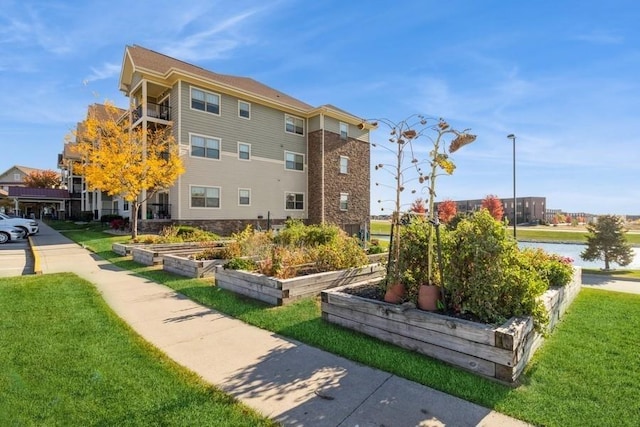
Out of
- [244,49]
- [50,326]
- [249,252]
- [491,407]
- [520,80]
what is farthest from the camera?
[244,49]

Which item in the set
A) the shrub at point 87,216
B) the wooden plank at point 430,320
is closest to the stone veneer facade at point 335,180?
the wooden plank at point 430,320

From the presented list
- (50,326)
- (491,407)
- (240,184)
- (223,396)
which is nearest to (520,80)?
(491,407)

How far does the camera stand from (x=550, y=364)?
11.5 ft

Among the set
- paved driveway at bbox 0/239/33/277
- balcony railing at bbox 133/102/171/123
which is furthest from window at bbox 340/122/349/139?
paved driveway at bbox 0/239/33/277

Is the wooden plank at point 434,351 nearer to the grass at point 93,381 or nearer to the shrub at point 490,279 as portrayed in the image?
the shrub at point 490,279

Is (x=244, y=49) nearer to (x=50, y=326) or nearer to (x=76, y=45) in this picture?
(x=76, y=45)

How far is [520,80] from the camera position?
9.48 metres

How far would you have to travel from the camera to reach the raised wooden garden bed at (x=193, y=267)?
26.1 feet

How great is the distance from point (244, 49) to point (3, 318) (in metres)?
11.2

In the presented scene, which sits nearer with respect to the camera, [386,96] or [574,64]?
[574,64]

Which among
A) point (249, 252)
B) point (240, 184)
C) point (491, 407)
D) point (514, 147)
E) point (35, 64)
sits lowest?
point (491, 407)

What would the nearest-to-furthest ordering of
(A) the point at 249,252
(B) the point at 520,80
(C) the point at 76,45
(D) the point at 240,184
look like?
(A) the point at 249,252 < (B) the point at 520,80 < (C) the point at 76,45 < (D) the point at 240,184

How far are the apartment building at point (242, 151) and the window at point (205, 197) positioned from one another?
0.19 ft

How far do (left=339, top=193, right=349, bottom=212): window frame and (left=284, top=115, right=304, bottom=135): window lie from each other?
18.6ft
